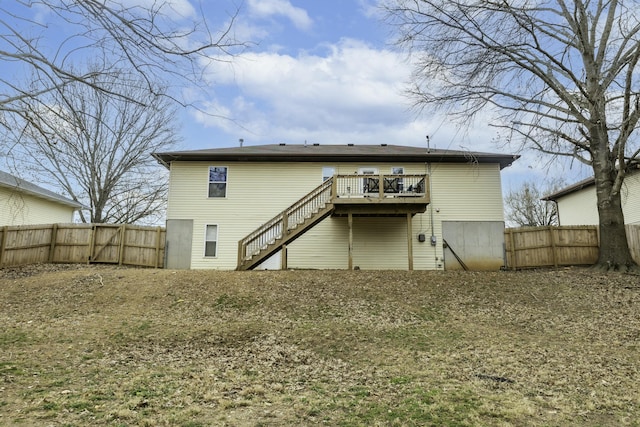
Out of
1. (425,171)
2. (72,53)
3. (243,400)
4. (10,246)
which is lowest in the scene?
(243,400)

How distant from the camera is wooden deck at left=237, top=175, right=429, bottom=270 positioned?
47.5ft

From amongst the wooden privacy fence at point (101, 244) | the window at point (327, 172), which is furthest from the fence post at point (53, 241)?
the window at point (327, 172)

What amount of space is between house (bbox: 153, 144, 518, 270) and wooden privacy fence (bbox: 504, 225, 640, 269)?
0.64 m

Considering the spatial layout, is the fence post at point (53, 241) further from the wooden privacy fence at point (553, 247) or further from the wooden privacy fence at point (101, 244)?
the wooden privacy fence at point (553, 247)

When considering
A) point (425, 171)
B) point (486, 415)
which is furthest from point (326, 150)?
point (486, 415)

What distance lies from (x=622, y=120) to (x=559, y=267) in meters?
6.07

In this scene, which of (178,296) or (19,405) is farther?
(178,296)

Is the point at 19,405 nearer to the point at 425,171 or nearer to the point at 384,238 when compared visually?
the point at 384,238

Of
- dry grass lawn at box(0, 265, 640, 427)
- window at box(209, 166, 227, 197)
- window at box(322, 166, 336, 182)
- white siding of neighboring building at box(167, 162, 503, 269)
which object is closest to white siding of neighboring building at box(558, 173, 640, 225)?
white siding of neighboring building at box(167, 162, 503, 269)

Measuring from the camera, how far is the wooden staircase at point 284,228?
47.5 ft

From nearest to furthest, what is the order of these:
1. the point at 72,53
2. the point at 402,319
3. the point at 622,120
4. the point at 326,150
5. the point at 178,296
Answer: the point at 72,53
the point at 402,319
the point at 178,296
the point at 622,120
the point at 326,150

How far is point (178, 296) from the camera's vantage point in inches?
436

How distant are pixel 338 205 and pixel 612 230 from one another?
921 centimetres

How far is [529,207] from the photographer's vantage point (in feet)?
120
